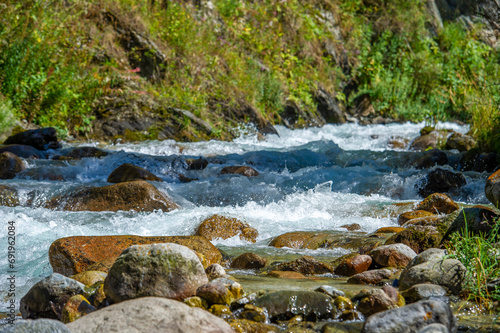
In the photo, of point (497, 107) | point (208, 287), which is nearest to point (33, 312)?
point (208, 287)

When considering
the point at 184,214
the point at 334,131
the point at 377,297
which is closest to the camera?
the point at 377,297

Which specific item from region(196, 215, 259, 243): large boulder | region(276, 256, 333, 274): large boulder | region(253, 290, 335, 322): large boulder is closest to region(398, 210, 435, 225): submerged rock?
region(196, 215, 259, 243): large boulder

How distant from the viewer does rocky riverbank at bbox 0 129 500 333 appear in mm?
2027

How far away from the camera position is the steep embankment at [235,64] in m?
8.91

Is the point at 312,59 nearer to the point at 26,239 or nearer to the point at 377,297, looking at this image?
the point at 26,239

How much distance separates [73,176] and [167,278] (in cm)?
473

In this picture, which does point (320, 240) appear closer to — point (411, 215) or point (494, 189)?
point (411, 215)

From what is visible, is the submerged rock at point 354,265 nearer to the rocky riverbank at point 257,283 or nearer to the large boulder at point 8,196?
the rocky riverbank at point 257,283

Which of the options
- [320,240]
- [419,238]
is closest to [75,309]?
[320,240]

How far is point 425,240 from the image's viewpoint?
3.61 metres

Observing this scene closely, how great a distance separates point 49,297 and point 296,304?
1304 mm

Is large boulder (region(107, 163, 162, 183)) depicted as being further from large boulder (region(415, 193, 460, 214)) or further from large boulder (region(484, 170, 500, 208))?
large boulder (region(484, 170, 500, 208))

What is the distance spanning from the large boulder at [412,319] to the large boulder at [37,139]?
6982 millimetres

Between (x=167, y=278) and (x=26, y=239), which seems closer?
(x=167, y=278)
